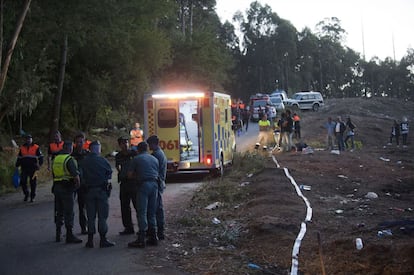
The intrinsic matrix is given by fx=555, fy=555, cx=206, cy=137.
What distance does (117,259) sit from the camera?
821cm

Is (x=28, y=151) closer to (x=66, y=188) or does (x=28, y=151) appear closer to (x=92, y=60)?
(x=66, y=188)

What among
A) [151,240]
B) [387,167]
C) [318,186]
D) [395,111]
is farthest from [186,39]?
[151,240]

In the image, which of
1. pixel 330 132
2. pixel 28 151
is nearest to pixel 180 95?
pixel 28 151

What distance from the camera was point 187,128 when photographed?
60.8ft

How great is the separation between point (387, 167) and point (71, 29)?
1275 cm

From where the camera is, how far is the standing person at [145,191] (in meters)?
8.82

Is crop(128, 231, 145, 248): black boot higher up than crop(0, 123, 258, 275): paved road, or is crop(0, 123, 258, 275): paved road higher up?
crop(128, 231, 145, 248): black boot

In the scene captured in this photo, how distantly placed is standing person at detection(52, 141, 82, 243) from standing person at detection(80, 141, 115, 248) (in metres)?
0.41

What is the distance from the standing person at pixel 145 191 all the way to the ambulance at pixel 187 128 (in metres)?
8.44

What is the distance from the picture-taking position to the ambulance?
17422 mm

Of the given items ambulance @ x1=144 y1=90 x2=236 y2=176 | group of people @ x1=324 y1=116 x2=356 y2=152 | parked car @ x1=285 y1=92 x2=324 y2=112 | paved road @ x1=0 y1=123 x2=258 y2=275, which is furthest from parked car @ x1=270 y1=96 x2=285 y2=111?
paved road @ x1=0 y1=123 x2=258 y2=275

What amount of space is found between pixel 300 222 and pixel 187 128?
9.09 metres

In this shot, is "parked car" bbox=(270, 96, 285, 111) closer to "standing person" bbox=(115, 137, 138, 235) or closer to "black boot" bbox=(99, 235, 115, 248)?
"standing person" bbox=(115, 137, 138, 235)

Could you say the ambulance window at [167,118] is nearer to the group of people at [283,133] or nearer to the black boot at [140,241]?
the group of people at [283,133]
